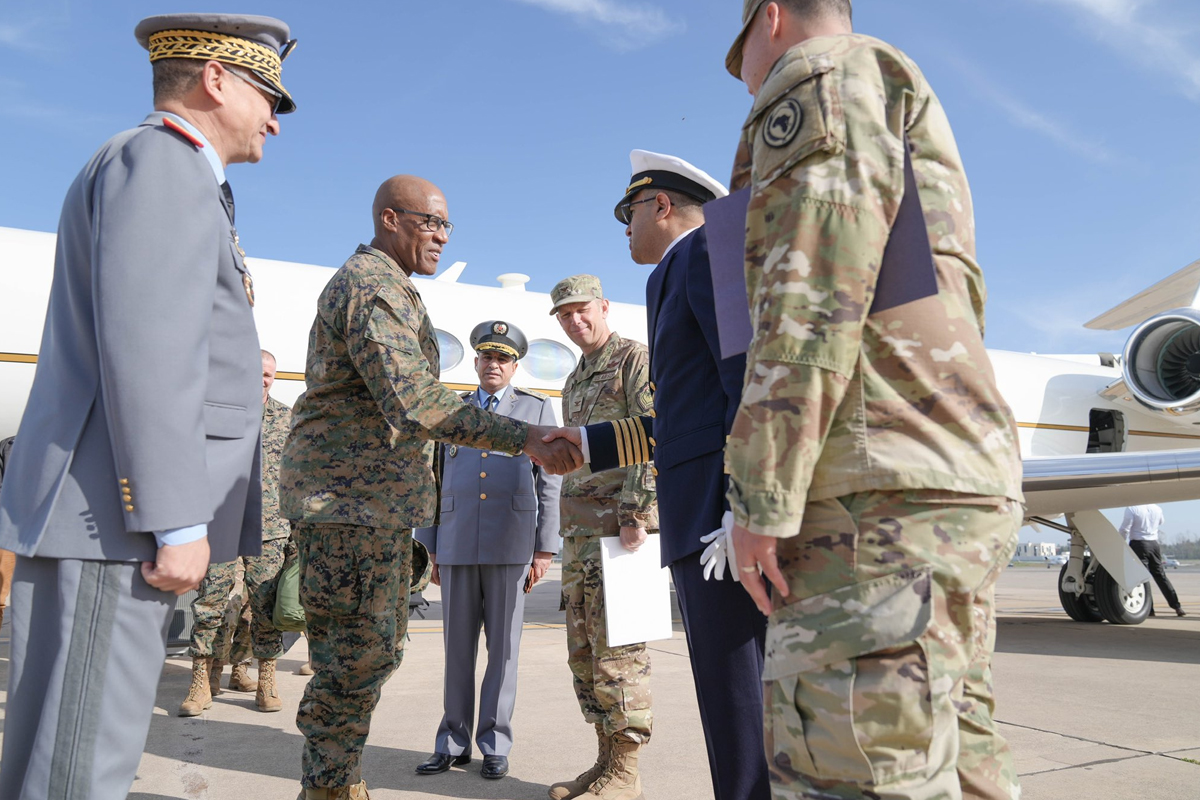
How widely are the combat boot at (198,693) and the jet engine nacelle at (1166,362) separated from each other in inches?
402

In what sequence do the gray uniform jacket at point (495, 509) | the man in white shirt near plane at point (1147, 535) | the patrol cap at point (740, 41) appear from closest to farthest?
1. the patrol cap at point (740, 41)
2. the gray uniform jacket at point (495, 509)
3. the man in white shirt near plane at point (1147, 535)

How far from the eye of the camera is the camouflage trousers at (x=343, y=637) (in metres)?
2.78

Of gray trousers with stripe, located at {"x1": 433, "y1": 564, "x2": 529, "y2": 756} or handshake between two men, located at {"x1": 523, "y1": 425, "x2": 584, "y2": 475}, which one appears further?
gray trousers with stripe, located at {"x1": 433, "y1": 564, "x2": 529, "y2": 756}

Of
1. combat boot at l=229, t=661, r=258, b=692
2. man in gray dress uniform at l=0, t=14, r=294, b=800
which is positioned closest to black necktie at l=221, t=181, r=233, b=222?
man in gray dress uniform at l=0, t=14, r=294, b=800

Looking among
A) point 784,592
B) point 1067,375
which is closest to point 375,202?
point 784,592

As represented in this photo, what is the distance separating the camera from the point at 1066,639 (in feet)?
26.3

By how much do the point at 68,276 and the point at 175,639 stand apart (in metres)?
5.52

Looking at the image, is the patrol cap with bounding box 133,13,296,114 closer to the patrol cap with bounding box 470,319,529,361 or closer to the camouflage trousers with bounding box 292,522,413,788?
the camouflage trousers with bounding box 292,522,413,788

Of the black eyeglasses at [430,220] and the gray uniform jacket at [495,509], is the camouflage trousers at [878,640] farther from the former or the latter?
the gray uniform jacket at [495,509]

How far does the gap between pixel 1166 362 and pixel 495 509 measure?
943cm

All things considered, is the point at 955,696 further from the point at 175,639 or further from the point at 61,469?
the point at 175,639

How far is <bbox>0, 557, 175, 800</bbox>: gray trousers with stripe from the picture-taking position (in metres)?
1.61

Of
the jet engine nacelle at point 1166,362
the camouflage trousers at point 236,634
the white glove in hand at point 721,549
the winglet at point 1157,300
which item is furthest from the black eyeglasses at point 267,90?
the winglet at point 1157,300

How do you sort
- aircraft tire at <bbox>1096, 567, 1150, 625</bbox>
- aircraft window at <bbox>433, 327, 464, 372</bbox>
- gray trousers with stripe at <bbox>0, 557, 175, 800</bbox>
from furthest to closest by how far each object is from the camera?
aircraft tire at <bbox>1096, 567, 1150, 625</bbox>, aircraft window at <bbox>433, 327, 464, 372</bbox>, gray trousers with stripe at <bbox>0, 557, 175, 800</bbox>
